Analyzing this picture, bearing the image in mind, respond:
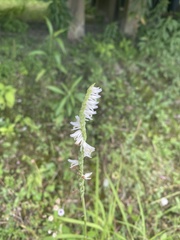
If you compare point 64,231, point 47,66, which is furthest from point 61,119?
point 64,231

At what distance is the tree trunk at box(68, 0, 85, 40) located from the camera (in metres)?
3.61

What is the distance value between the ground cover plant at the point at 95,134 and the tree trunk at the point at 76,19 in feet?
0.43

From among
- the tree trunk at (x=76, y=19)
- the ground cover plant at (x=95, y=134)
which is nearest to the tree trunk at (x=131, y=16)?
the ground cover plant at (x=95, y=134)

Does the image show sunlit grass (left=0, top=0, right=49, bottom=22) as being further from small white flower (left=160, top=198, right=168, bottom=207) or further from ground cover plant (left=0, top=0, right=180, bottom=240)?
small white flower (left=160, top=198, right=168, bottom=207)

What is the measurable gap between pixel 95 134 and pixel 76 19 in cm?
176

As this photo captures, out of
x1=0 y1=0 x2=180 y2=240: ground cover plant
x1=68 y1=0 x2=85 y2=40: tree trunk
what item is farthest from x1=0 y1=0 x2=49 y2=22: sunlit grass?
x1=68 y1=0 x2=85 y2=40: tree trunk

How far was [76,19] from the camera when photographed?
3672 millimetres

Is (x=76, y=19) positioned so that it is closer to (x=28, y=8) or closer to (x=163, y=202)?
(x=28, y=8)

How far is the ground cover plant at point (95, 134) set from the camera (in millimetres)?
2143

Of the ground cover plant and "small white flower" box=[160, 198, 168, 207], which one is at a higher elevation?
the ground cover plant

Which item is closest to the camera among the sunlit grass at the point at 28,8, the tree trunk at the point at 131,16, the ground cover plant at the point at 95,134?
the ground cover plant at the point at 95,134

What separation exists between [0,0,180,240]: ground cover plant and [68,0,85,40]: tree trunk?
0.43 feet

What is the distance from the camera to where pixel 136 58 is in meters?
3.51

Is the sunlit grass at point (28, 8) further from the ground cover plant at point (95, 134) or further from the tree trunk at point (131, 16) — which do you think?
the tree trunk at point (131, 16)
